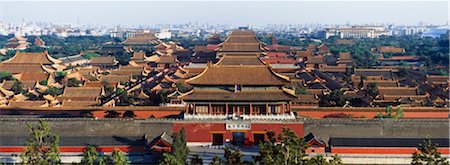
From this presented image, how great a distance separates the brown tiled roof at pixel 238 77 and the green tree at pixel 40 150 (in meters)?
5.65

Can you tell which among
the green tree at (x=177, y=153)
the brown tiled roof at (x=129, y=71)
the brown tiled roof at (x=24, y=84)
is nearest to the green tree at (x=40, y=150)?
the green tree at (x=177, y=153)

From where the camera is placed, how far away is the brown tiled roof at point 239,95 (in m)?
20.0

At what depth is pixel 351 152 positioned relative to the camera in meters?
18.7

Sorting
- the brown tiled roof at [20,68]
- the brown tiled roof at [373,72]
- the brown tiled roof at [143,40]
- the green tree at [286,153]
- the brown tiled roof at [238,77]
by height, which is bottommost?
the brown tiled roof at [143,40]

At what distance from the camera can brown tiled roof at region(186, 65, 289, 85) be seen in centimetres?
2030

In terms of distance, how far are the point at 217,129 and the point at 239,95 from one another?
62.5 inches

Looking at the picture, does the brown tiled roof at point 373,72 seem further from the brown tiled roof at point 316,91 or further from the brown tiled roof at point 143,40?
the brown tiled roof at point 143,40

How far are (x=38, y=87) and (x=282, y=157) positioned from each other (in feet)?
86.9

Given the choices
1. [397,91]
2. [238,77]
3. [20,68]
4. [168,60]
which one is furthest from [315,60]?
[238,77]

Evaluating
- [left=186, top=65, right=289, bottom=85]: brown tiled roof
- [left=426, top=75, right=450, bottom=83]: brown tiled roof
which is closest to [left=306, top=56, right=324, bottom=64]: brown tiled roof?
[left=426, top=75, right=450, bottom=83]: brown tiled roof

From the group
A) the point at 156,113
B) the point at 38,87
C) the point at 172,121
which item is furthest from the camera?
the point at 38,87

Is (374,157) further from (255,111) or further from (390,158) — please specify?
(255,111)

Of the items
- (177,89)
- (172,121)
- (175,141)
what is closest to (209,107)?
(172,121)

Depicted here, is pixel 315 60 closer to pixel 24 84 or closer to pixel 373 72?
pixel 373 72
